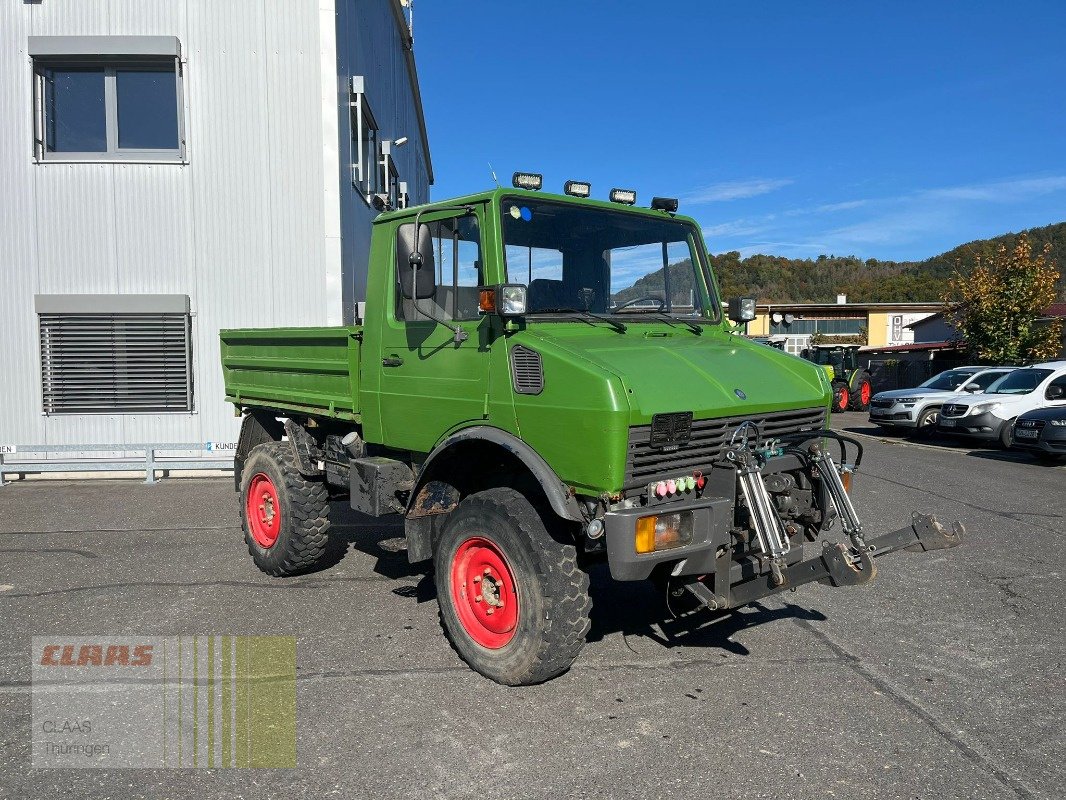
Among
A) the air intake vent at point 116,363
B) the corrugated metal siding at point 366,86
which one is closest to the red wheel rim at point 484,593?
the corrugated metal siding at point 366,86

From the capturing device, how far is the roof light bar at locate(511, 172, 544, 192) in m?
4.71

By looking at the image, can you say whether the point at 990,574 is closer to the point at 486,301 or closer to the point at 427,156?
the point at 486,301

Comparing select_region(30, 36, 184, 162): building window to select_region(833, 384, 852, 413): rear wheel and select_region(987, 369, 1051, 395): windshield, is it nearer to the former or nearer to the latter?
select_region(833, 384, 852, 413): rear wheel

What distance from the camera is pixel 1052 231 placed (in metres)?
89.2

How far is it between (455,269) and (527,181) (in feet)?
2.20

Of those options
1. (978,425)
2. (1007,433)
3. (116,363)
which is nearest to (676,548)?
(116,363)

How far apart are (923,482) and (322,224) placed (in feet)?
30.0

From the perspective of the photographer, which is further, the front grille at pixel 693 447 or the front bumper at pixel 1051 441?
the front bumper at pixel 1051 441

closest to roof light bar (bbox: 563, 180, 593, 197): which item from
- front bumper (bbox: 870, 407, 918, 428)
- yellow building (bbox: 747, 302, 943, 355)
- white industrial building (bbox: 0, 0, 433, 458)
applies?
white industrial building (bbox: 0, 0, 433, 458)

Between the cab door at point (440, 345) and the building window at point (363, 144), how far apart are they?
25.1 feet

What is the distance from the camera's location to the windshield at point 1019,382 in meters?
15.8

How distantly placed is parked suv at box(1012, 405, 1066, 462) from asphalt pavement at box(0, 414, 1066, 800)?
615 centimetres

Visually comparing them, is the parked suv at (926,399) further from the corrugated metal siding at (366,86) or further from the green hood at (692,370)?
the green hood at (692,370)

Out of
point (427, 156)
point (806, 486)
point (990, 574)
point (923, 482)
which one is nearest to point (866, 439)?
point (923, 482)
